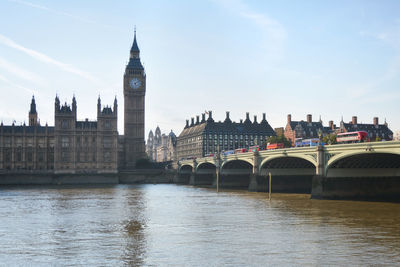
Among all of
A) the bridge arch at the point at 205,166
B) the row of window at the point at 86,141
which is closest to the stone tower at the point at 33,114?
the row of window at the point at 86,141

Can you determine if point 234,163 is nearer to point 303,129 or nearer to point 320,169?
point 320,169

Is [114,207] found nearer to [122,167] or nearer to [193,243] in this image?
[193,243]

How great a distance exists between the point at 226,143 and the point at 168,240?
152m

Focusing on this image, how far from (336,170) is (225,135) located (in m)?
123

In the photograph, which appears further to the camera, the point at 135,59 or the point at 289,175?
the point at 135,59

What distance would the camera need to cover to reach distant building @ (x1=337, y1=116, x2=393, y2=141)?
152 m

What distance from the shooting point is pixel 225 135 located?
187 metres

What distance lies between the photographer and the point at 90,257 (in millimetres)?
28422

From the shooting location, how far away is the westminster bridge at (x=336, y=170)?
5895 cm

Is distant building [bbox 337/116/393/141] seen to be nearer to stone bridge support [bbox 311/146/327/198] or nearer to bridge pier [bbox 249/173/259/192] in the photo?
bridge pier [bbox 249/173/259/192]

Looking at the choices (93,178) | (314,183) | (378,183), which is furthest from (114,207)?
(93,178)

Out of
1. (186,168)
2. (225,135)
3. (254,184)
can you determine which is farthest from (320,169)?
(225,135)

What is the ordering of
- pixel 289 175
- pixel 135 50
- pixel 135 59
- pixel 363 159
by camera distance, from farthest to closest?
pixel 135 50, pixel 135 59, pixel 289 175, pixel 363 159

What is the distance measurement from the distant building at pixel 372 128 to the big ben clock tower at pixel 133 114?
216 feet
